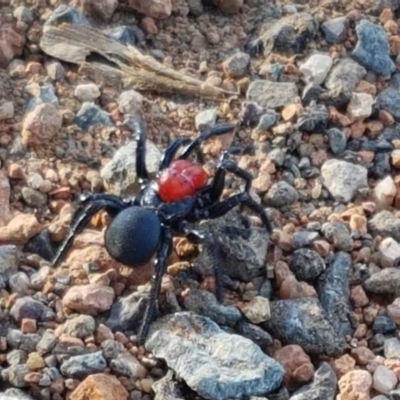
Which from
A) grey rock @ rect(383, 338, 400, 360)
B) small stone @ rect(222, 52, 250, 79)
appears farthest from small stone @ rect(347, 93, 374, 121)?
grey rock @ rect(383, 338, 400, 360)

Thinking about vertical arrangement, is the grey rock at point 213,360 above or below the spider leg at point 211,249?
below

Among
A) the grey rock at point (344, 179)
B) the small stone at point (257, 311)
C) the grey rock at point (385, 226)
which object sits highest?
the grey rock at point (344, 179)

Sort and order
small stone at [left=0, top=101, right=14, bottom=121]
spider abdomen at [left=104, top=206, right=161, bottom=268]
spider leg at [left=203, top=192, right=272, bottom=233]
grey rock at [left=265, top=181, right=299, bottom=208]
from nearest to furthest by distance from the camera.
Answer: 1. spider abdomen at [left=104, top=206, right=161, bottom=268]
2. spider leg at [left=203, top=192, right=272, bottom=233]
3. grey rock at [left=265, top=181, right=299, bottom=208]
4. small stone at [left=0, top=101, right=14, bottom=121]

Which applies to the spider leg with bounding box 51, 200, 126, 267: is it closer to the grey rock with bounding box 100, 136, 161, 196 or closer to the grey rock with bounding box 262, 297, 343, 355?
the grey rock with bounding box 100, 136, 161, 196

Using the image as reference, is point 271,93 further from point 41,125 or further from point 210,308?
point 210,308

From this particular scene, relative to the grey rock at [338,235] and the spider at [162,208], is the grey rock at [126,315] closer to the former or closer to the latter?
the spider at [162,208]

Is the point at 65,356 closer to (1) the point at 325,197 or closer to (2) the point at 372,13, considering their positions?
(1) the point at 325,197

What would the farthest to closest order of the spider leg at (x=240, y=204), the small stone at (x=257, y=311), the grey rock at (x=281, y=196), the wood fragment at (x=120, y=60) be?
the wood fragment at (x=120, y=60) < the grey rock at (x=281, y=196) < the spider leg at (x=240, y=204) < the small stone at (x=257, y=311)

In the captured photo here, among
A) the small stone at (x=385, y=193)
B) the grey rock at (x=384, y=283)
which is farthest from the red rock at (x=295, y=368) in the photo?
the small stone at (x=385, y=193)

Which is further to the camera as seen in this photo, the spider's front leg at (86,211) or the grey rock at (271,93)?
the grey rock at (271,93)
